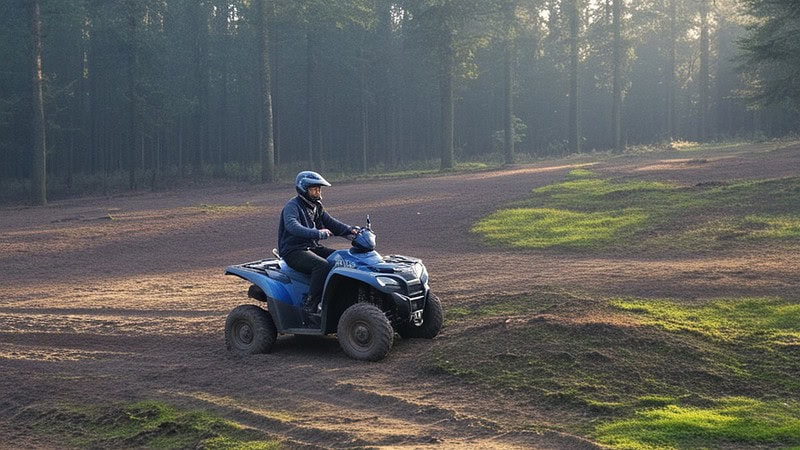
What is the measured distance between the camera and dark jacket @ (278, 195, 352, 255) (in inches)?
427

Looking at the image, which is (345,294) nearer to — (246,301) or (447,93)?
(246,301)

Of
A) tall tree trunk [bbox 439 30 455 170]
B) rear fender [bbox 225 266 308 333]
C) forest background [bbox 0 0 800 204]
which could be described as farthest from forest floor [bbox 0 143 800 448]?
tall tree trunk [bbox 439 30 455 170]

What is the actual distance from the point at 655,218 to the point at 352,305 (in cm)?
1454

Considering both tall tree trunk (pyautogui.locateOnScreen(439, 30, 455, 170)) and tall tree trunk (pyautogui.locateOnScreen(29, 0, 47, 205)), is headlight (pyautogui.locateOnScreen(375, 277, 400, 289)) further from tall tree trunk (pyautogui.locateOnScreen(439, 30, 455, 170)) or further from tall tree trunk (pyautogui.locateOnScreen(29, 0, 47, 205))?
tall tree trunk (pyautogui.locateOnScreen(439, 30, 455, 170))

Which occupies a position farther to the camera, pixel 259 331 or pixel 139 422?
pixel 259 331

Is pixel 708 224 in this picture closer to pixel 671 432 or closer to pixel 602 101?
pixel 671 432

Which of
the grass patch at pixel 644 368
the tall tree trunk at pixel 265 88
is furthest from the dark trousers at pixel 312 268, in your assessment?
the tall tree trunk at pixel 265 88

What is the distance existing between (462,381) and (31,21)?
34805 mm

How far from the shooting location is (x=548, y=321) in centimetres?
1075

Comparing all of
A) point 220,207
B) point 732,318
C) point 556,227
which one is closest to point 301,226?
point 732,318

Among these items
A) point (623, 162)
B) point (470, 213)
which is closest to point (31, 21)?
point (470, 213)

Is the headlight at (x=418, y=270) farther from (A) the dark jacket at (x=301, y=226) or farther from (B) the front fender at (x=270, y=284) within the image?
(B) the front fender at (x=270, y=284)

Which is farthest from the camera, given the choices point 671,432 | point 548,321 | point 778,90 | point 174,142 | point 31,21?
point 174,142

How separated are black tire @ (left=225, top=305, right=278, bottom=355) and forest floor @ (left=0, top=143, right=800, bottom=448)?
0.18 metres
